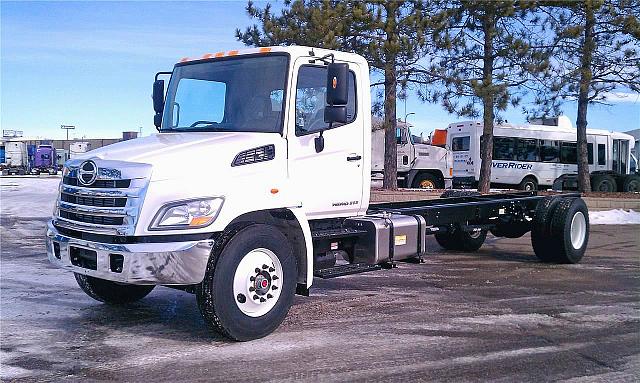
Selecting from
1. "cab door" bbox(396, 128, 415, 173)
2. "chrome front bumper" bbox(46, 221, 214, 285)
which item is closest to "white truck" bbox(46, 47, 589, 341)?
"chrome front bumper" bbox(46, 221, 214, 285)

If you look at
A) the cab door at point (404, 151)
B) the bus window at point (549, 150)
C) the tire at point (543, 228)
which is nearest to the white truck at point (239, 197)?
the tire at point (543, 228)

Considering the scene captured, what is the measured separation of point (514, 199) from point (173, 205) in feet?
23.0

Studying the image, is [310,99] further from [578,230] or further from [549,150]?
[549,150]

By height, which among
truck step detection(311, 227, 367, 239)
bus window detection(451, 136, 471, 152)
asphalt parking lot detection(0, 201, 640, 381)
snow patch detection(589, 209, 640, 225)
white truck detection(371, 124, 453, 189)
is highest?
bus window detection(451, 136, 471, 152)

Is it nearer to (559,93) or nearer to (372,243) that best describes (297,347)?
(372,243)

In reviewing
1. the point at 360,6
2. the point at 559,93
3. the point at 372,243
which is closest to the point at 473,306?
the point at 372,243

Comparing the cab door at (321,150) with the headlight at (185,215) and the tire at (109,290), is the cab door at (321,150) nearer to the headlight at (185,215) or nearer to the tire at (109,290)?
the headlight at (185,215)

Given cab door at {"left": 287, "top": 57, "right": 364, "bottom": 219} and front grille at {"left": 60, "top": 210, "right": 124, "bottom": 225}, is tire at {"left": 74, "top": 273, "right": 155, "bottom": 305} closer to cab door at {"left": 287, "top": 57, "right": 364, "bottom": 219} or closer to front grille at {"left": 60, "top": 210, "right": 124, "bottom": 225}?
front grille at {"left": 60, "top": 210, "right": 124, "bottom": 225}

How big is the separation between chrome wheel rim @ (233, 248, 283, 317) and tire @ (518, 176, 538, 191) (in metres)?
24.0

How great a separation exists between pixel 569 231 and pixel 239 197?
268 inches

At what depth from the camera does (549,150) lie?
2867cm

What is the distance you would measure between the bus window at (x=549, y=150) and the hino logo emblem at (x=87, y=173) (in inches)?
1009

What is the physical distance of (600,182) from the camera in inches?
989

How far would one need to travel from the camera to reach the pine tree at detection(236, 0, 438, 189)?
16.4m
